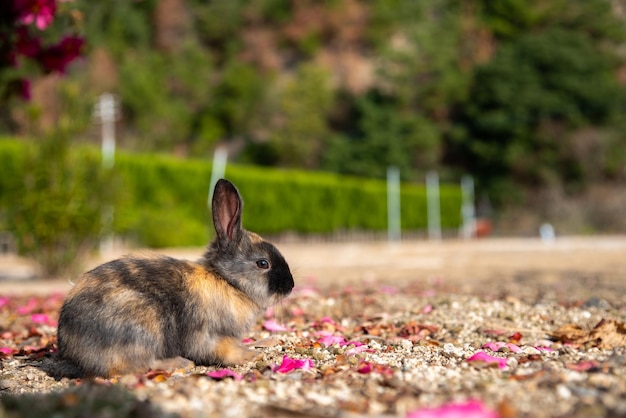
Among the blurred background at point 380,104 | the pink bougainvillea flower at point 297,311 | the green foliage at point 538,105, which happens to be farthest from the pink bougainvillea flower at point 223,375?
the green foliage at point 538,105

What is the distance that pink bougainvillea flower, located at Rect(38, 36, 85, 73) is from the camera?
4379mm

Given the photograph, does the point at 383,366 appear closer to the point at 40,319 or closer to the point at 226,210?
the point at 226,210

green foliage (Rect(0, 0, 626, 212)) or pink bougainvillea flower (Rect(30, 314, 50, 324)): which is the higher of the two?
green foliage (Rect(0, 0, 626, 212))

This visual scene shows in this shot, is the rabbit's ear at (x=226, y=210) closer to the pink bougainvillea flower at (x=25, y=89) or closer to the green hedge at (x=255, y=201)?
the pink bougainvillea flower at (x=25, y=89)

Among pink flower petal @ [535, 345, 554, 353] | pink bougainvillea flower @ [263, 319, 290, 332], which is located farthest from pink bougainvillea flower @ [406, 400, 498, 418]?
pink bougainvillea flower @ [263, 319, 290, 332]

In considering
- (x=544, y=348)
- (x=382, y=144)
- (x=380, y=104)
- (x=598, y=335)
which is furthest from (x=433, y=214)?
Result: (x=544, y=348)

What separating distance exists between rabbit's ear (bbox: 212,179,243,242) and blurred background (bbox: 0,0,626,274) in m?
22.3

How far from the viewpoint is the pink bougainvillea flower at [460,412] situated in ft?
6.13

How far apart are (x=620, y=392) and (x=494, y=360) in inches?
31.9

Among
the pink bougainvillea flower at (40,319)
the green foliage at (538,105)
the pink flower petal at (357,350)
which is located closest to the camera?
the pink flower petal at (357,350)

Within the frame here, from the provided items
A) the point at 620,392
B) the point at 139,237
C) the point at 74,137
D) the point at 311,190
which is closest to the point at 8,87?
the point at 620,392

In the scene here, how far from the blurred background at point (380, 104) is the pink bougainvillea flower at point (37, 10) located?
21.6m

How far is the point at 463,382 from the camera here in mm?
2486

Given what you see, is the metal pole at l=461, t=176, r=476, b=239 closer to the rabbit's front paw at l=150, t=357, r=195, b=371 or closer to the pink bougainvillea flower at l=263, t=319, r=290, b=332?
the pink bougainvillea flower at l=263, t=319, r=290, b=332
